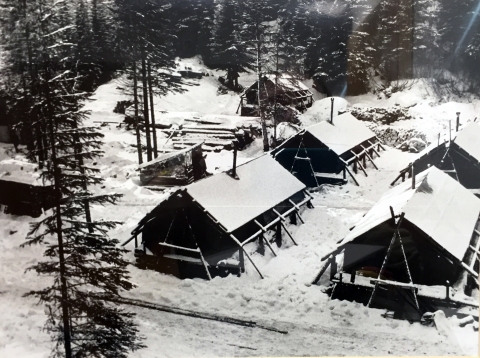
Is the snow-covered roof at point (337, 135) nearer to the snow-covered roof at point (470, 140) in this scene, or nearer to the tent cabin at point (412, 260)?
the snow-covered roof at point (470, 140)

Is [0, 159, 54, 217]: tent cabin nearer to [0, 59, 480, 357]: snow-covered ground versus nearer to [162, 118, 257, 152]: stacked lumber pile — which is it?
[0, 59, 480, 357]: snow-covered ground

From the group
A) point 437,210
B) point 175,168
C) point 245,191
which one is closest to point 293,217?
point 245,191

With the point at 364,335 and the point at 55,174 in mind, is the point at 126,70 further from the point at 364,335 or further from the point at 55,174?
the point at 364,335

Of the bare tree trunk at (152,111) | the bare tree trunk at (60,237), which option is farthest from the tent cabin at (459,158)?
the bare tree trunk at (60,237)

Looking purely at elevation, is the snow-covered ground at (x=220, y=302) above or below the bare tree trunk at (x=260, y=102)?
below

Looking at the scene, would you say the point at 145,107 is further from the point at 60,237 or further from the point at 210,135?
the point at 60,237

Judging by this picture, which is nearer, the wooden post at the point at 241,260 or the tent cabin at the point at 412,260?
the tent cabin at the point at 412,260

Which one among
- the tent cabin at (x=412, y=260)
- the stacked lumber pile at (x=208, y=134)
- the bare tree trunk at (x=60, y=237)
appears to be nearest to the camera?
the bare tree trunk at (x=60, y=237)
